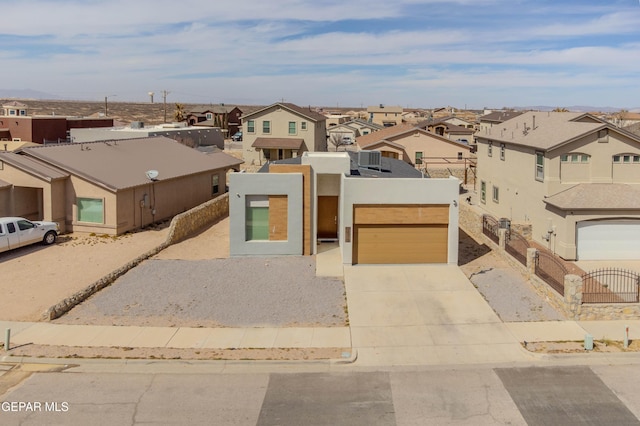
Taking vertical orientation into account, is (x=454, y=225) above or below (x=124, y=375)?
above

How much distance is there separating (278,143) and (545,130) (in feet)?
109

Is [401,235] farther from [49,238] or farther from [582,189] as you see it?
[49,238]

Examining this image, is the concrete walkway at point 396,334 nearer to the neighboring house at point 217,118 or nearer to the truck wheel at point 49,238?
the truck wheel at point 49,238

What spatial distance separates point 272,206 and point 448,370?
13130 millimetres

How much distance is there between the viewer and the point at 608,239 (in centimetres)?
2678

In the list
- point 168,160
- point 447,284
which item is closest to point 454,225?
point 447,284

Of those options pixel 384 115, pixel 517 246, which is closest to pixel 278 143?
pixel 517 246

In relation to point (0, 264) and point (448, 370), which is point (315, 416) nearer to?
point (448, 370)

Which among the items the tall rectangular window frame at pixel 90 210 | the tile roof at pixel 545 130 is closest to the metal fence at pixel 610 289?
the tile roof at pixel 545 130

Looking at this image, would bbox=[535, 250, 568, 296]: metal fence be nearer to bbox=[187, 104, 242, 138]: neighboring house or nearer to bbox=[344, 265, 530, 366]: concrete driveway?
bbox=[344, 265, 530, 366]: concrete driveway

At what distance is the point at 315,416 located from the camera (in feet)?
42.5

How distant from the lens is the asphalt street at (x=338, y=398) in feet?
42.3

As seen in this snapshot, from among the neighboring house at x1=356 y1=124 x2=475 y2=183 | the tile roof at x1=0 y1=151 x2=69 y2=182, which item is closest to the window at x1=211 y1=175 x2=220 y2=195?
the tile roof at x1=0 y1=151 x2=69 y2=182

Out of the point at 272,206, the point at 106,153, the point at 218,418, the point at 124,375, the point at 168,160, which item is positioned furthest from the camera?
the point at 168,160
